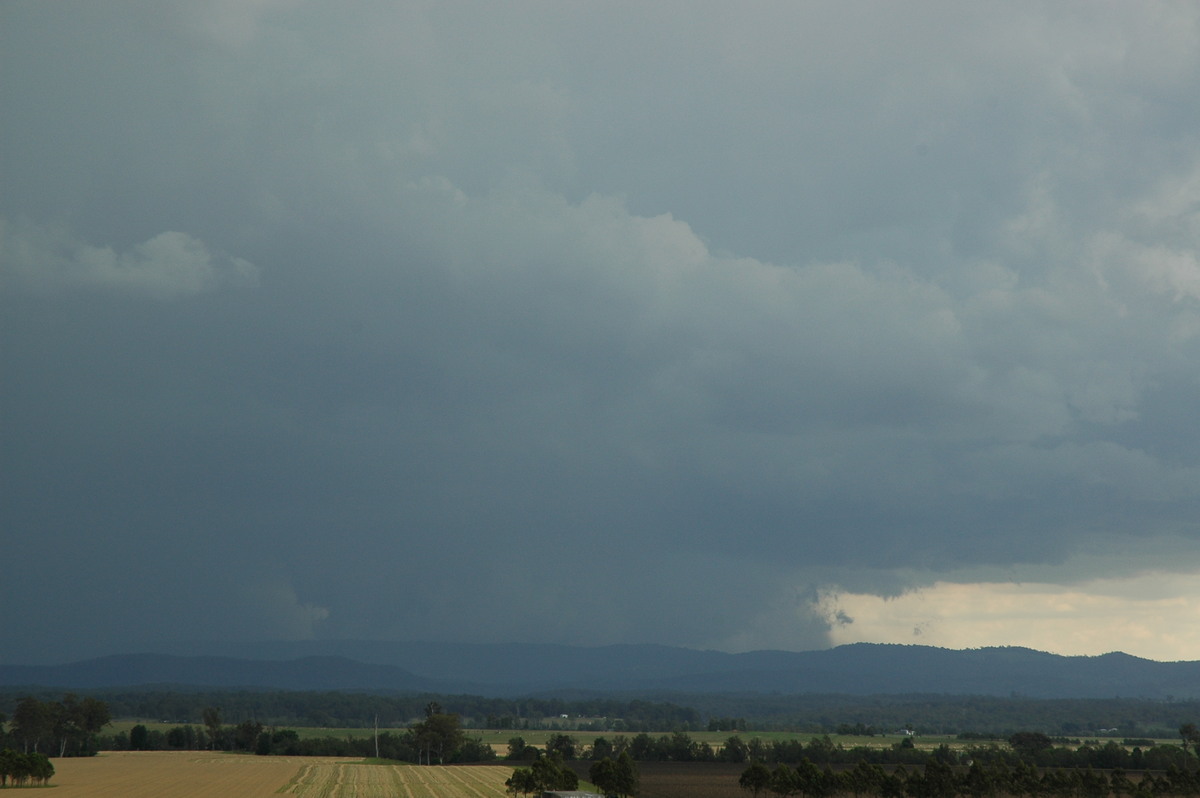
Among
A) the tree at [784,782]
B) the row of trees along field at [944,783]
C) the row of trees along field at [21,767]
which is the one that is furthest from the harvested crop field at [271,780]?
the row of trees along field at [944,783]

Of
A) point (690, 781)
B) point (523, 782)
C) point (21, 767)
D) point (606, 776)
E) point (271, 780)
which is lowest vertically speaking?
point (690, 781)

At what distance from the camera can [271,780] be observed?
14800 cm

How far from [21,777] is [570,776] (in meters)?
68.9

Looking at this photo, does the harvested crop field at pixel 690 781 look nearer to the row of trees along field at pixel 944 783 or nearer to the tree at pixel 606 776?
the tree at pixel 606 776

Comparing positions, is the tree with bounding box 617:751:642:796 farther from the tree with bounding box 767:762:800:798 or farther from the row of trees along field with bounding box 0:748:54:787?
the row of trees along field with bounding box 0:748:54:787

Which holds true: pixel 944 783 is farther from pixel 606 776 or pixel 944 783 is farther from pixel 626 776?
pixel 606 776

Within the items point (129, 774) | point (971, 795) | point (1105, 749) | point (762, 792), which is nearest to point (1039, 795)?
point (971, 795)

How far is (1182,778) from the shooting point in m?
126

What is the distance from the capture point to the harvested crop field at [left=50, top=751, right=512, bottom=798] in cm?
12525

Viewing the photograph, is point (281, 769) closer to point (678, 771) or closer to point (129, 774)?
Answer: point (129, 774)

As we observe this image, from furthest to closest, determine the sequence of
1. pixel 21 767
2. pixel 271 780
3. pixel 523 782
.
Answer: pixel 271 780 < pixel 21 767 < pixel 523 782

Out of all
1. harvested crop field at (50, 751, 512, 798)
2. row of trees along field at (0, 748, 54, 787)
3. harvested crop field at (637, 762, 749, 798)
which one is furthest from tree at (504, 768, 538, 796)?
row of trees along field at (0, 748, 54, 787)

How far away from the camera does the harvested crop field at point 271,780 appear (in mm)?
125250

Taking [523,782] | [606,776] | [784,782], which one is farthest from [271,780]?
[784,782]
